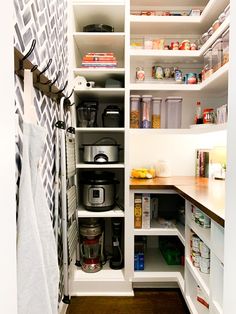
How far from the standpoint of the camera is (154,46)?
2352 millimetres

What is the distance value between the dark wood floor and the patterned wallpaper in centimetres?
58

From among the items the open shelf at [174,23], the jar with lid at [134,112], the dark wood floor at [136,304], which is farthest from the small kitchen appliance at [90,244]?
the open shelf at [174,23]

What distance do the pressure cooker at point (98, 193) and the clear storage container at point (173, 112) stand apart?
34.1 inches

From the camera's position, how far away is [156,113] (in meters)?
2.40

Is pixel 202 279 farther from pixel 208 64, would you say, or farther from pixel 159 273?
pixel 208 64

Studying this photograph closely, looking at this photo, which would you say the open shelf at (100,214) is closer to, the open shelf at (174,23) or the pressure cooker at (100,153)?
the pressure cooker at (100,153)

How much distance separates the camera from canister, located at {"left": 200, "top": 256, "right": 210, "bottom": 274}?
1.49 meters

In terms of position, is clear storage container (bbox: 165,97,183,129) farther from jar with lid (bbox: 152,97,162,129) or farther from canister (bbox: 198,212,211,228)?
canister (bbox: 198,212,211,228)

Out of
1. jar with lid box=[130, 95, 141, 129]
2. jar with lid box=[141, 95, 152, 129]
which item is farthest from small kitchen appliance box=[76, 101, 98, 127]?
jar with lid box=[141, 95, 152, 129]

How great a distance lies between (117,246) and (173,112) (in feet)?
4.53

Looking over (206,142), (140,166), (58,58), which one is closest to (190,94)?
(206,142)

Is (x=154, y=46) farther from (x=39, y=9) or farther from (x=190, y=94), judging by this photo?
(x=39, y=9)

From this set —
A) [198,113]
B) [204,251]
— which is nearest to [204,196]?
[204,251]

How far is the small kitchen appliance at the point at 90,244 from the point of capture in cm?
215
